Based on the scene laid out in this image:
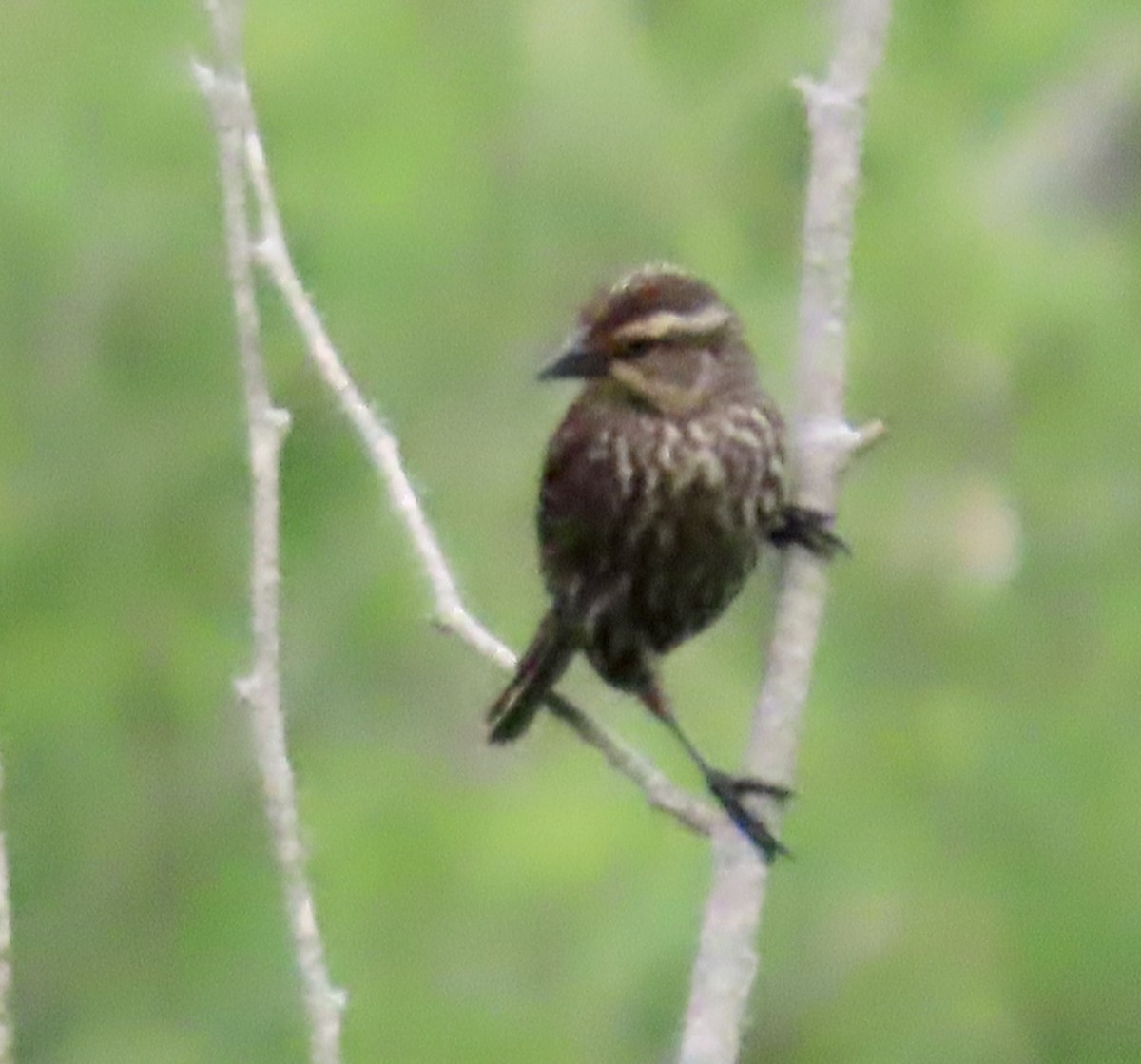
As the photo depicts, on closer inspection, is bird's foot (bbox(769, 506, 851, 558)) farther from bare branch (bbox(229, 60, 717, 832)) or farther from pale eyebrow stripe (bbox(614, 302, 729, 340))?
bare branch (bbox(229, 60, 717, 832))

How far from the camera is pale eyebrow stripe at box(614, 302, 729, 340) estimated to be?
512cm

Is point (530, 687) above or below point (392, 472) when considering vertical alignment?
below

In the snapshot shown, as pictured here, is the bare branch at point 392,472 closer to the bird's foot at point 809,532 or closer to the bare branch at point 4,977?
the bird's foot at point 809,532

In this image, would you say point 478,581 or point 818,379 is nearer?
point 818,379

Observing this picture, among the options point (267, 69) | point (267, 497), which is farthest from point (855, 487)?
point (267, 497)

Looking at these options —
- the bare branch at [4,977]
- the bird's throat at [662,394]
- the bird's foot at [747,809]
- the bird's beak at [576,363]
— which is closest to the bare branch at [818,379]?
the bird's foot at [747,809]

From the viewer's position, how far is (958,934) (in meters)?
6.43

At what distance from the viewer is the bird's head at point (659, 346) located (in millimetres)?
5062

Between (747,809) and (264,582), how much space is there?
29.3 inches

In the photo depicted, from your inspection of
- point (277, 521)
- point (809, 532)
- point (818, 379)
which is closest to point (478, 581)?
point (809, 532)

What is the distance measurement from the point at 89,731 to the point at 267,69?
1323 mm

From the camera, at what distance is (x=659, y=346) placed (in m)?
5.21

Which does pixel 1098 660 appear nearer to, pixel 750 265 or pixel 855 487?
pixel 855 487

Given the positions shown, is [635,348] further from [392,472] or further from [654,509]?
[392,472]
